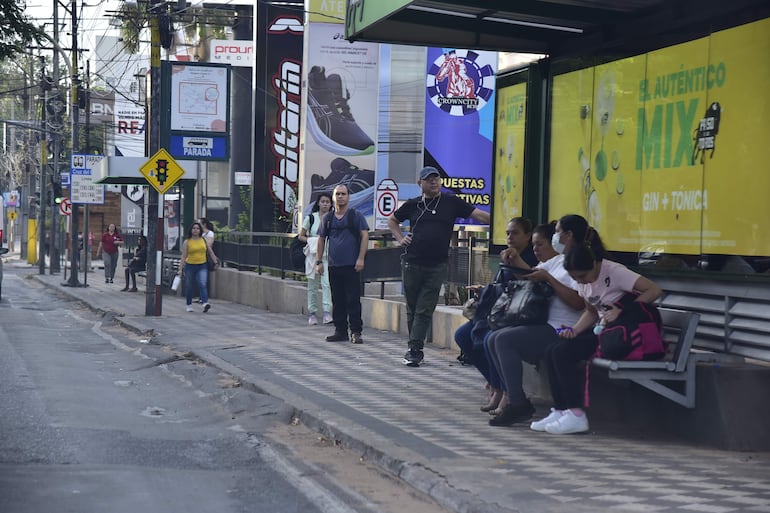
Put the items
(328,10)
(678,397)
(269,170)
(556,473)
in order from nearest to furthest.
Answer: (556,473), (678,397), (328,10), (269,170)

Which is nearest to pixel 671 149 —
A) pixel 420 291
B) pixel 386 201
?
pixel 420 291

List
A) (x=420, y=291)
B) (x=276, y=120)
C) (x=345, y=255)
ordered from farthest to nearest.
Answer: (x=276, y=120), (x=345, y=255), (x=420, y=291)

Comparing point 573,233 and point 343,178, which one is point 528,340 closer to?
point 573,233

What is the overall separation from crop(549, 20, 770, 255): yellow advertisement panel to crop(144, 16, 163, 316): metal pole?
36.6 ft

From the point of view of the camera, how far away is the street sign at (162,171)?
19875mm

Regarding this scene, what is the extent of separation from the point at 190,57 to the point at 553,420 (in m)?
50.7

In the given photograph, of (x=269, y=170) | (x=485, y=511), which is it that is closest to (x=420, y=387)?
(x=485, y=511)

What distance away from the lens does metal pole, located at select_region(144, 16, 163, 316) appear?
19922 mm

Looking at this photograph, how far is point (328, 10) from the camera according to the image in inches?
1405

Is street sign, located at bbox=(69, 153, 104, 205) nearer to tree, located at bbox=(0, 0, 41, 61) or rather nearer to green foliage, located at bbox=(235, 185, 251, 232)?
green foliage, located at bbox=(235, 185, 251, 232)

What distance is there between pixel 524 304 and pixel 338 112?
2879 cm

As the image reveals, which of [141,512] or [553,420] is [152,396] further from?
[141,512]

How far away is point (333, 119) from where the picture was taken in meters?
36.5

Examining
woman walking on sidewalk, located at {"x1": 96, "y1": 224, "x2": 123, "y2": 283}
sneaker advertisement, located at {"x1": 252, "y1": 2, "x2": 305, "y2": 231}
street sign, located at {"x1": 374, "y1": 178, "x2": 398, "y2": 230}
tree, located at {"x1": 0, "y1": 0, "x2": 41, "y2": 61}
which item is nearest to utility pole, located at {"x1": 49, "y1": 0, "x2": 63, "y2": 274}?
woman walking on sidewalk, located at {"x1": 96, "y1": 224, "x2": 123, "y2": 283}
